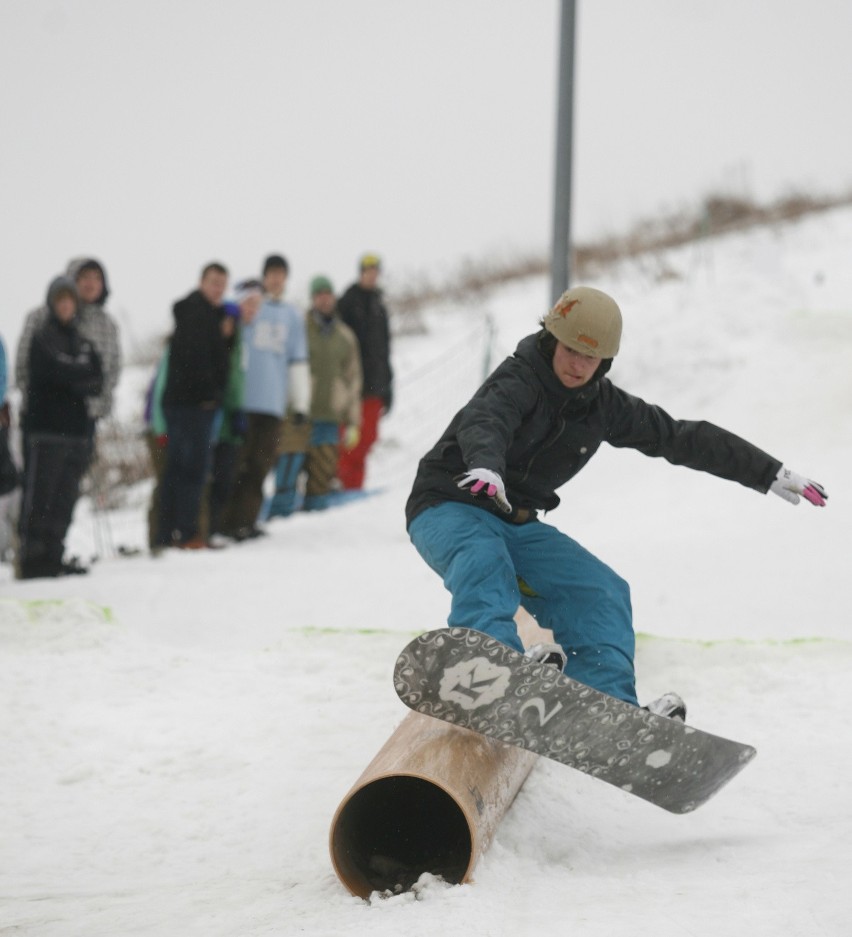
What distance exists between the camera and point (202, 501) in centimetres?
779

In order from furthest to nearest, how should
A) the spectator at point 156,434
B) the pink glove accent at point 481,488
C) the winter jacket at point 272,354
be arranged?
the winter jacket at point 272,354, the spectator at point 156,434, the pink glove accent at point 481,488

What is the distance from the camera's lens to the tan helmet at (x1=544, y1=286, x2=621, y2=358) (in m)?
3.70

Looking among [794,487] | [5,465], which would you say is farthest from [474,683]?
[5,465]

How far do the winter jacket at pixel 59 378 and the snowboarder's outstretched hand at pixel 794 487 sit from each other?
13.5 feet

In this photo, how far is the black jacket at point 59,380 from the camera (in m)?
6.59

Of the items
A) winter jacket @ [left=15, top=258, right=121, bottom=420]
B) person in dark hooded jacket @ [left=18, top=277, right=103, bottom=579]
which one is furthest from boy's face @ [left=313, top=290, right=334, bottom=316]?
person in dark hooded jacket @ [left=18, top=277, right=103, bottom=579]

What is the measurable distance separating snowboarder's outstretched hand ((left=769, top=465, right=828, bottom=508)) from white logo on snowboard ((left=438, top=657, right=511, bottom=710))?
142 cm

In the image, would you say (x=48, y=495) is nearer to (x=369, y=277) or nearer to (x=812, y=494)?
(x=369, y=277)

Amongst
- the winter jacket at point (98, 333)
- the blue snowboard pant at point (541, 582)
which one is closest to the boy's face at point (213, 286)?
the winter jacket at point (98, 333)

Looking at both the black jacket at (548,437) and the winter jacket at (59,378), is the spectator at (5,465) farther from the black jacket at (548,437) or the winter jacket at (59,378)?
the black jacket at (548,437)

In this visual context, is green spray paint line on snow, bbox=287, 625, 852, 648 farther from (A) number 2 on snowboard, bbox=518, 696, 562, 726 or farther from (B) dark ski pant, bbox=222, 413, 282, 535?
(B) dark ski pant, bbox=222, 413, 282, 535

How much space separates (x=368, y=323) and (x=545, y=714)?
253 inches

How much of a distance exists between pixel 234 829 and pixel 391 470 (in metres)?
8.10

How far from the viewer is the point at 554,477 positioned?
13.1 feet
